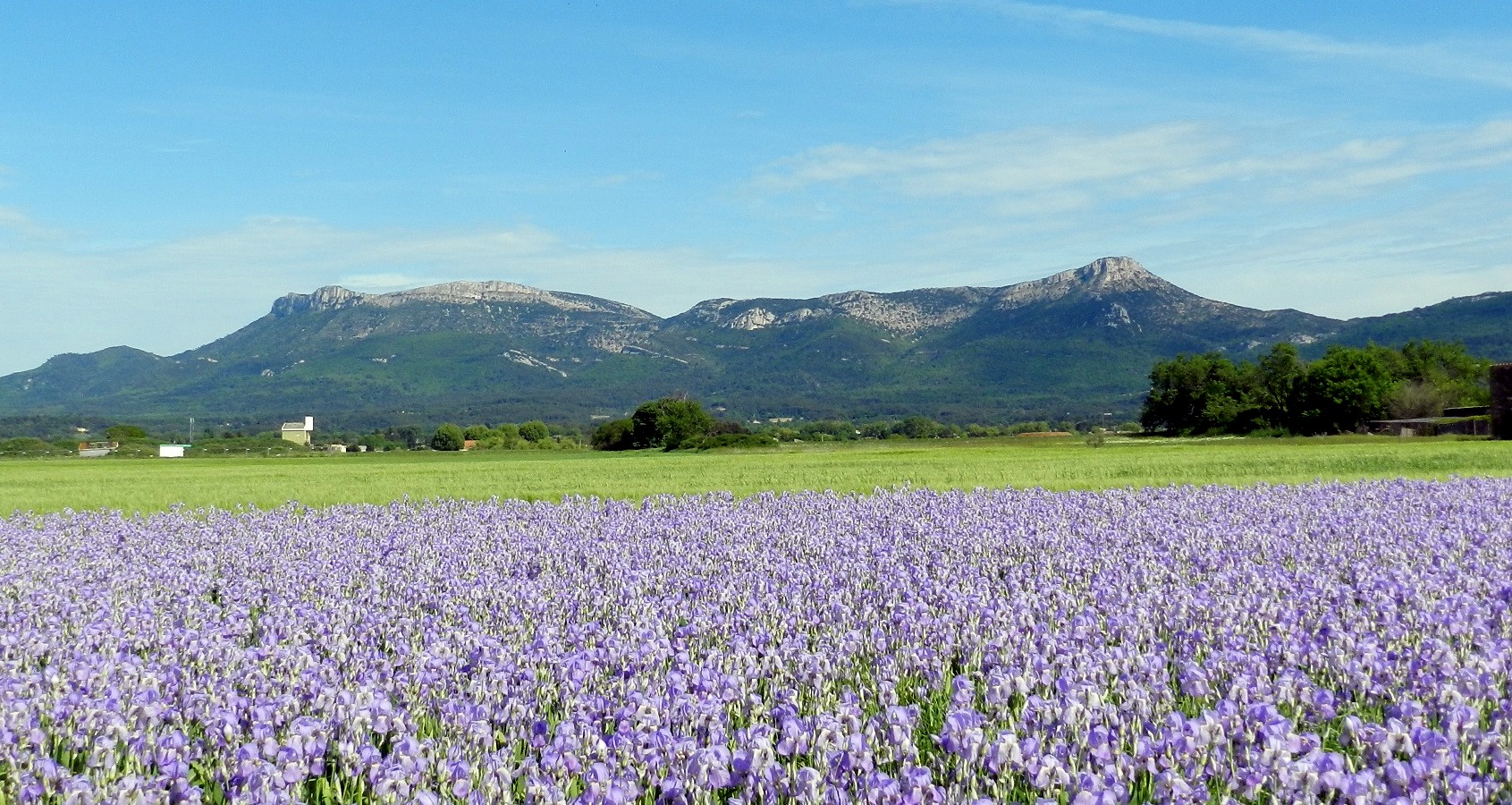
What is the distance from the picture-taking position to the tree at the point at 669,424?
273ft

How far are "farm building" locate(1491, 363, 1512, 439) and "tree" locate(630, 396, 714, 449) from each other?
47.9 metres

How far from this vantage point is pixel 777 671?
6625mm

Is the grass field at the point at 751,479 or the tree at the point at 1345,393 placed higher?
the tree at the point at 1345,393

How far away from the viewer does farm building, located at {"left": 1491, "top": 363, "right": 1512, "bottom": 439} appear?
67.2 meters

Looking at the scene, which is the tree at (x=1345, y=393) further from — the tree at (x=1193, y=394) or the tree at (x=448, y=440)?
the tree at (x=448, y=440)

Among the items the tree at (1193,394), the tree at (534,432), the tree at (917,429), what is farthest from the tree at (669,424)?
the tree at (1193,394)

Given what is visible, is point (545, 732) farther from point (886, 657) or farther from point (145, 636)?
point (145, 636)

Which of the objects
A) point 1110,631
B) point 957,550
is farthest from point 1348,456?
point 1110,631

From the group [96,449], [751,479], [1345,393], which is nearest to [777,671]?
[751,479]

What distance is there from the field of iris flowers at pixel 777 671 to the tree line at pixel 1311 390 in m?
84.7

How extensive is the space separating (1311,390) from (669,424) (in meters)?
50.0

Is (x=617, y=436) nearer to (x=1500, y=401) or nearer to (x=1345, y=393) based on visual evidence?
(x=1345, y=393)

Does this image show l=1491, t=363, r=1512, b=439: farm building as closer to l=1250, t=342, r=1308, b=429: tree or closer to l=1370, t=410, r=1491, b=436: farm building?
l=1370, t=410, r=1491, b=436: farm building

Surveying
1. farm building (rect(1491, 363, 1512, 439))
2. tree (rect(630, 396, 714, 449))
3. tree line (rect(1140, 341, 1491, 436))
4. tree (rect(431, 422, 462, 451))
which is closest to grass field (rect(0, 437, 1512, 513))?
farm building (rect(1491, 363, 1512, 439))
